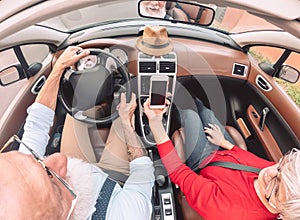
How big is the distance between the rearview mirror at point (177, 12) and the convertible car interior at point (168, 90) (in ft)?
0.04

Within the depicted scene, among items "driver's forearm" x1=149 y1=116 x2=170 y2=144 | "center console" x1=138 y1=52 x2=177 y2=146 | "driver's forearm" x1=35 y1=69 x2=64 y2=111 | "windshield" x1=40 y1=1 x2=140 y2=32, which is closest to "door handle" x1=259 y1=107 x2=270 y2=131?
"center console" x1=138 y1=52 x2=177 y2=146

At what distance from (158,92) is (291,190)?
2.62ft

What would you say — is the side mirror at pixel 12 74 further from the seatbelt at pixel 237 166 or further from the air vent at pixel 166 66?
the seatbelt at pixel 237 166

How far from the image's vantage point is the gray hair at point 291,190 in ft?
4.01

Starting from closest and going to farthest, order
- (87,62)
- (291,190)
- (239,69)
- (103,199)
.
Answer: (291,190), (103,199), (87,62), (239,69)

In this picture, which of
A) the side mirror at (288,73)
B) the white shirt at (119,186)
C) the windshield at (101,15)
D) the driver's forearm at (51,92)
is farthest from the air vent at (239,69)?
the driver's forearm at (51,92)

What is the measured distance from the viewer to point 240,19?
3.55 metres

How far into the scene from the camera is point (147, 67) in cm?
188

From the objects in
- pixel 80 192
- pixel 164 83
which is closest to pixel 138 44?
pixel 164 83

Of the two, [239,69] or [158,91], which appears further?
[239,69]

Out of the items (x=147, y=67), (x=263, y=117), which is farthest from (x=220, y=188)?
(x=263, y=117)

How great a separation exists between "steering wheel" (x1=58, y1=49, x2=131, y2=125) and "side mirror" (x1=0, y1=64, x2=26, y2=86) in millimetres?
362

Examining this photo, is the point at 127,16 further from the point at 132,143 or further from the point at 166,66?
the point at 132,143

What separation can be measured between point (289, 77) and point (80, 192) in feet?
4.71
